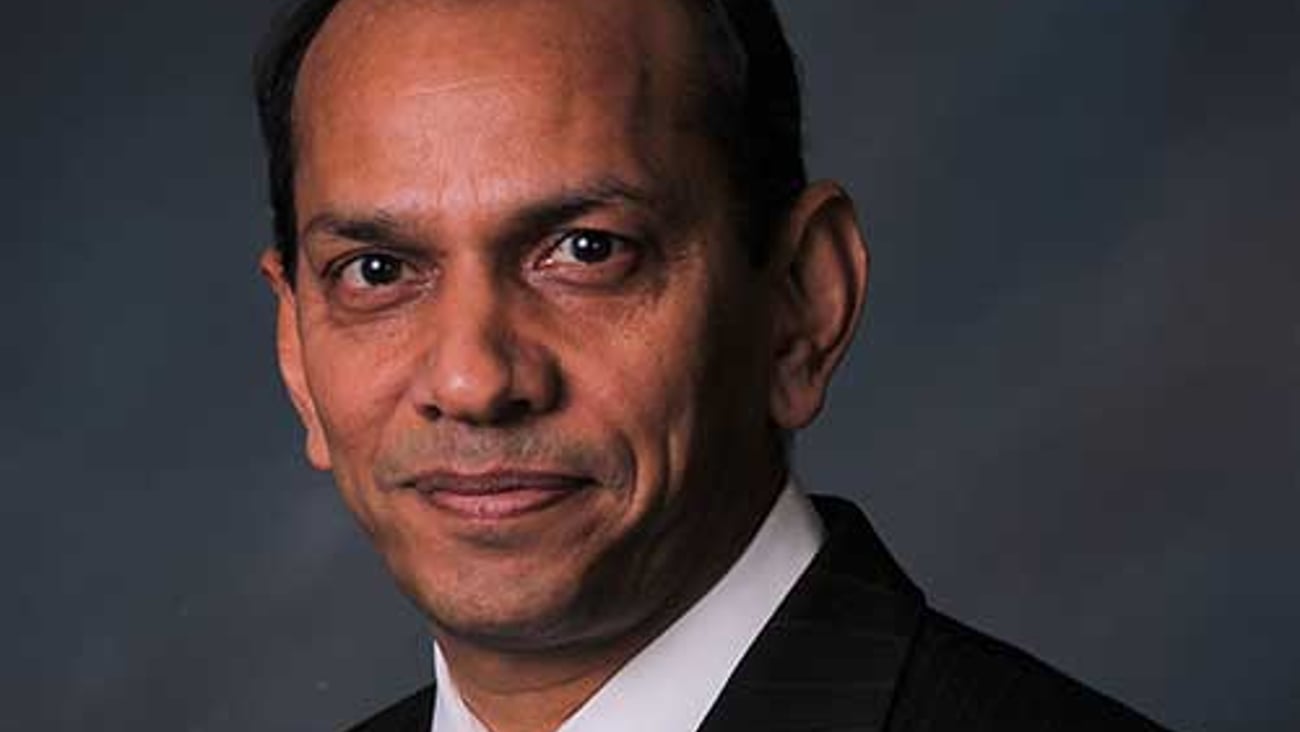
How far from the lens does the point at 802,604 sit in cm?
338

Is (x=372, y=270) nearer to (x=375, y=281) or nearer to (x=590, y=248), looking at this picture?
(x=375, y=281)

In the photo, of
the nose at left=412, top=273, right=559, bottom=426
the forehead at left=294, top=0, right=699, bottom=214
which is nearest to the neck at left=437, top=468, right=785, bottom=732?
the nose at left=412, top=273, right=559, bottom=426

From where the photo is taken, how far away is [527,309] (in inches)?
127

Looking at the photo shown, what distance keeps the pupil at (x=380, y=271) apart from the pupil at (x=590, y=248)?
0.16 m

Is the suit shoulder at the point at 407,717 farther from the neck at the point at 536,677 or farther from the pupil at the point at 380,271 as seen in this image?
the pupil at the point at 380,271

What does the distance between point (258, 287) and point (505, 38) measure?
246 cm

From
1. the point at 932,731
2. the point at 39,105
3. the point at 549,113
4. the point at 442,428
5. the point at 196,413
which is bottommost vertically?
the point at 196,413

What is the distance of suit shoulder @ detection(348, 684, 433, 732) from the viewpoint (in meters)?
3.93

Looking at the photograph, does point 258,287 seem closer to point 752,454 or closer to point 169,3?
point 169,3

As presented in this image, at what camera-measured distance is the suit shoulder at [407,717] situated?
12.9 ft

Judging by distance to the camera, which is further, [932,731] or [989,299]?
[989,299]

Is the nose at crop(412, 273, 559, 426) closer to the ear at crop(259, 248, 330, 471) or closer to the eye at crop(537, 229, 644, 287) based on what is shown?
the eye at crop(537, 229, 644, 287)

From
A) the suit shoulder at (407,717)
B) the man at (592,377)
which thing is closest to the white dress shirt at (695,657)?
the man at (592,377)

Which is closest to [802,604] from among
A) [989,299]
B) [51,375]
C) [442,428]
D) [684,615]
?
[684,615]
